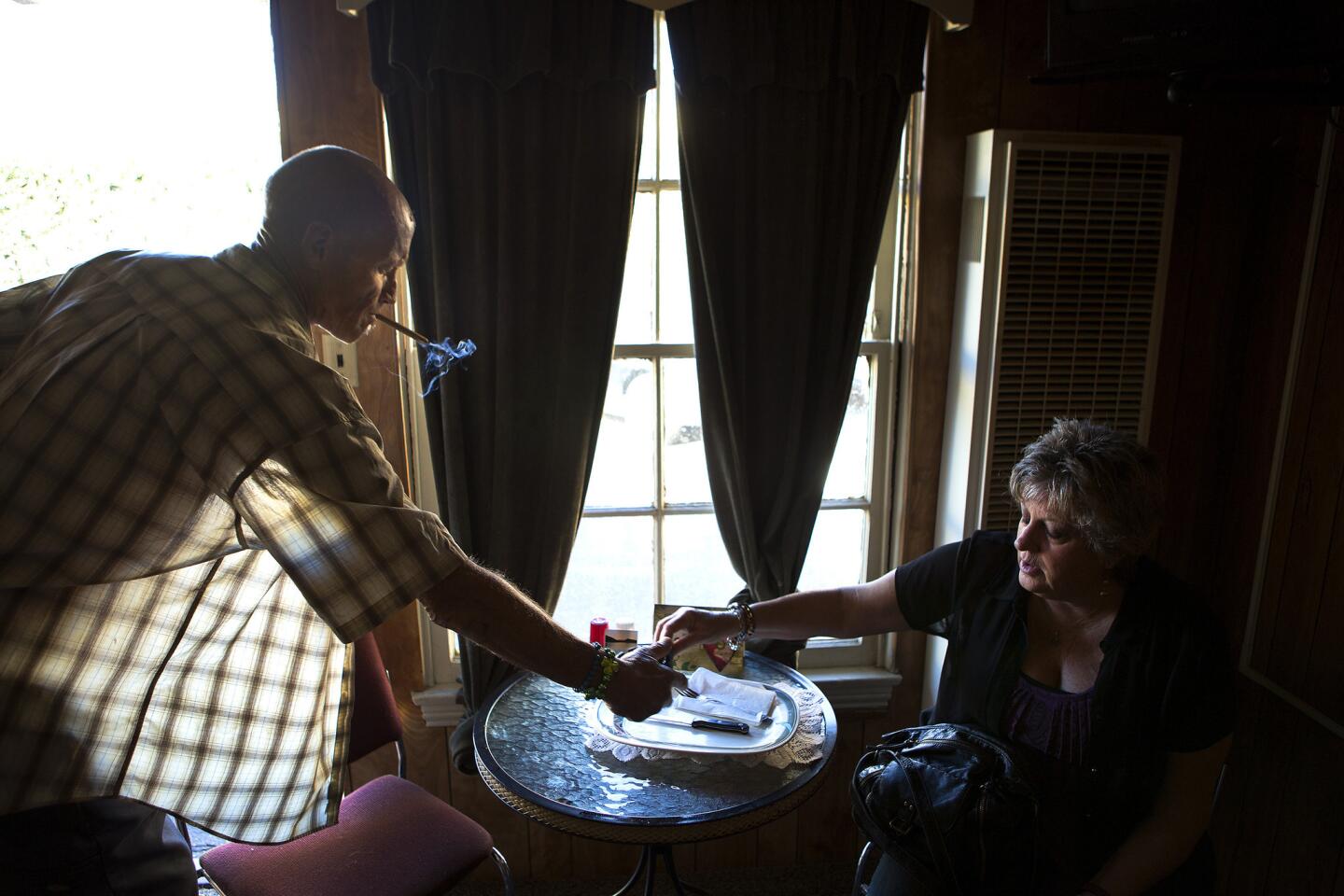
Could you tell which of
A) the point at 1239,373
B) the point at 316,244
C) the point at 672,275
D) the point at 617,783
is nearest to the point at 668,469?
the point at 672,275

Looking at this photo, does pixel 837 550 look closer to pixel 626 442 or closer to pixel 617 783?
pixel 626 442

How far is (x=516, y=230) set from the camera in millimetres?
1780

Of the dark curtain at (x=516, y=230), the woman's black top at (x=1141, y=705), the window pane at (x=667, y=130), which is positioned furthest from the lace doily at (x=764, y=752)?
the window pane at (x=667, y=130)

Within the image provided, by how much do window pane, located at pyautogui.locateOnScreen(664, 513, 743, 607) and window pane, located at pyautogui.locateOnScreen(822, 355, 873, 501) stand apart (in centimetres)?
33

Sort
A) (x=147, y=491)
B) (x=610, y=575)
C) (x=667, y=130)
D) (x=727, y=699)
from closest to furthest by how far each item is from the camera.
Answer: (x=147, y=491), (x=727, y=699), (x=667, y=130), (x=610, y=575)

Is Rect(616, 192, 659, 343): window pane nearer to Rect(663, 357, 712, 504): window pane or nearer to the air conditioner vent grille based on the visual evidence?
Rect(663, 357, 712, 504): window pane

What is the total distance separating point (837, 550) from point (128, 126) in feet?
6.72

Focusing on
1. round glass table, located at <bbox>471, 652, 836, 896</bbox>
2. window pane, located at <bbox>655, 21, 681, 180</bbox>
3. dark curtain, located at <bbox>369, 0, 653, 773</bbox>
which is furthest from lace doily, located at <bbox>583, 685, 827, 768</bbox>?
window pane, located at <bbox>655, 21, 681, 180</bbox>

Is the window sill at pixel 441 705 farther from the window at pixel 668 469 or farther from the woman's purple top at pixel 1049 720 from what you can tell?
the woman's purple top at pixel 1049 720

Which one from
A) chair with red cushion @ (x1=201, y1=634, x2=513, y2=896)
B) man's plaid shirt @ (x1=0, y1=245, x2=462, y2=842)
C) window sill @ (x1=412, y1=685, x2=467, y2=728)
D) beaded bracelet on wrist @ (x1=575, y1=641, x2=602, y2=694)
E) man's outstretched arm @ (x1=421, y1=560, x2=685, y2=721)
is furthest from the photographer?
window sill @ (x1=412, y1=685, x2=467, y2=728)

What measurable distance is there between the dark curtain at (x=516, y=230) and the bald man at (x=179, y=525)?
56cm

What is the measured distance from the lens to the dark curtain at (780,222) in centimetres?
179

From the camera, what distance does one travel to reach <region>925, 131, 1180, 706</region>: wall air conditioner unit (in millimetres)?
1842

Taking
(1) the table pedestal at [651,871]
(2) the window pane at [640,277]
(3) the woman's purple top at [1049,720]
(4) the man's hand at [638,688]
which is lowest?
(1) the table pedestal at [651,871]
